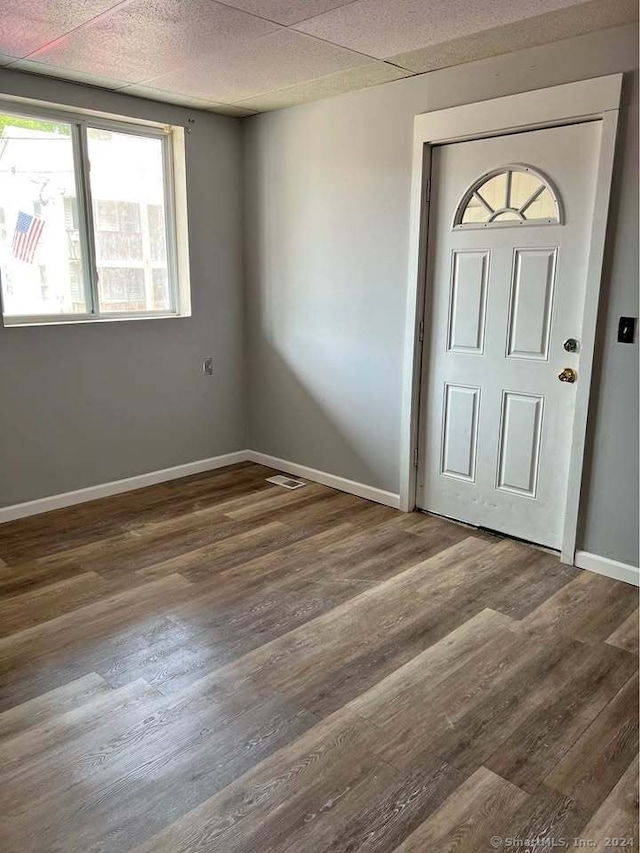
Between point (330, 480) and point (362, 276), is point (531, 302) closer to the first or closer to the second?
point (362, 276)

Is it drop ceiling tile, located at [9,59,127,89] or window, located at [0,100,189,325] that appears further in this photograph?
window, located at [0,100,189,325]

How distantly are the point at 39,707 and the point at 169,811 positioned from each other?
2.27 feet

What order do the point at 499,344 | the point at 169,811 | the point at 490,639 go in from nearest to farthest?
the point at 169,811 → the point at 490,639 → the point at 499,344

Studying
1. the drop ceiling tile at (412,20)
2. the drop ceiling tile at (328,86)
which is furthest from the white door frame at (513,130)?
the drop ceiling tile at (412,20)

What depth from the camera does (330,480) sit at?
4406 millimetres

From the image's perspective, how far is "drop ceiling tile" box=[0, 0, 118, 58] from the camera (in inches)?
96.9

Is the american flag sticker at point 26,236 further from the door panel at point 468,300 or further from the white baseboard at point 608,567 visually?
the white baseboard at point 608,567

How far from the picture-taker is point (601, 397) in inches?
118

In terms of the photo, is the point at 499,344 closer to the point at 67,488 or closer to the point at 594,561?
the point at 594,561

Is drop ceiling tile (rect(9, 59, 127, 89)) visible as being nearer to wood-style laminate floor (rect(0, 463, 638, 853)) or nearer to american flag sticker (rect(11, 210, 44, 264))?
american flag sticker (rect(11, 210, 44, 264))

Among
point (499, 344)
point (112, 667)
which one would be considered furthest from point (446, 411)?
point (112, 667)

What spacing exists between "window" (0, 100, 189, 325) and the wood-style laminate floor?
1.48 m

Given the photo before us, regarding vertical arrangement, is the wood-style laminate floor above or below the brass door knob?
below

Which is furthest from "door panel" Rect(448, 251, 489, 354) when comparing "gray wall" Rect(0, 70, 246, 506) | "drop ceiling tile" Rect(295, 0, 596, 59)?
"gray wall" Rect(0, 70, 246, 506)
